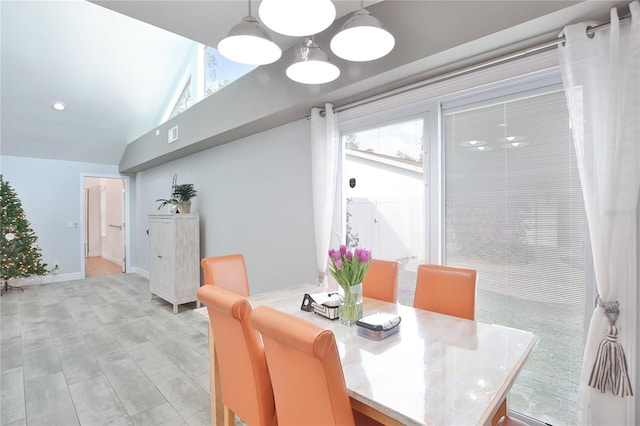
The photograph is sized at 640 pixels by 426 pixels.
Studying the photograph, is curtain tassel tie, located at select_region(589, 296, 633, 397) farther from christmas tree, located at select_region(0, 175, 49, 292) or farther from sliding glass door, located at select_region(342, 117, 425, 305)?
christmas tree, located at select_region(0, 175, 49, 292)

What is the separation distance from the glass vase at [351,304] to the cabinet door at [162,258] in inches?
136

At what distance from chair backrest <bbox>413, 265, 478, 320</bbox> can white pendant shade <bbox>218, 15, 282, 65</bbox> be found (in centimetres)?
155

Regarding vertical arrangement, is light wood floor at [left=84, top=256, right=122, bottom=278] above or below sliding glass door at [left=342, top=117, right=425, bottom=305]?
below

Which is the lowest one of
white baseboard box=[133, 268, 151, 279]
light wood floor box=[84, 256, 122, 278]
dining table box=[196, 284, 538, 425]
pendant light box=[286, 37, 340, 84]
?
light wood floor box=[84, 256, 122, 278]

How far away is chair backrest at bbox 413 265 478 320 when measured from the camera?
1779 millimetres

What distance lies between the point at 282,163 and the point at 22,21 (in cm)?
365

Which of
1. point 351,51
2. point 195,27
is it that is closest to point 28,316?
point 195,27

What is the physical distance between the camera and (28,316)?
4.10 meters

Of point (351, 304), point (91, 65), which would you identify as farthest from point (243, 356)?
point (91, 65)

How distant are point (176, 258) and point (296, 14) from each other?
384 centimetres

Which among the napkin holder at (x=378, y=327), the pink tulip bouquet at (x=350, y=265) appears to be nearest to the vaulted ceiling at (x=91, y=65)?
the pink tulip bouquet at (x=350, y=265)

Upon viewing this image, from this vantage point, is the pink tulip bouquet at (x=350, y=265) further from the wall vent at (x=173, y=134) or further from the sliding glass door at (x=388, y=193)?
the wall vent at (x=173, y=134)

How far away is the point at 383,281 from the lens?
2.18 metres

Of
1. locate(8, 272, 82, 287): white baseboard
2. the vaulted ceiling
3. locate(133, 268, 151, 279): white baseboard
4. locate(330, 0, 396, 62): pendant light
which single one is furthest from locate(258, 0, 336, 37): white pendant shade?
locate(8, 272, 82, 287): white baseboard
